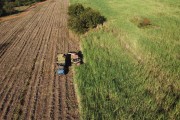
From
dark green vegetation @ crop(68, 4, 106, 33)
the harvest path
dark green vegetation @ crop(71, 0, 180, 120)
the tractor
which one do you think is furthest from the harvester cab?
dark green vegetation @ crop(68, 4, 106, 33)

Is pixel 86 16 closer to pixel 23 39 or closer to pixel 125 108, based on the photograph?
pixel 23 39

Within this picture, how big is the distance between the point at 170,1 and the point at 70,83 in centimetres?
3027

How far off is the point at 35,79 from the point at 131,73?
6.27 metres

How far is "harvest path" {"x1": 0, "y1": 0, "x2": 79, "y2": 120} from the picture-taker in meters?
11.3

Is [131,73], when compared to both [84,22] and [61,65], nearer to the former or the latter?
[61,65]

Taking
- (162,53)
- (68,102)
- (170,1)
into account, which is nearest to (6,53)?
(68,102)

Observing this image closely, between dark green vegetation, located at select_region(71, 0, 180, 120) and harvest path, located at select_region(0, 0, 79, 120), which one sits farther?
harvest path, located at select_region(0, 0, 79, 120)

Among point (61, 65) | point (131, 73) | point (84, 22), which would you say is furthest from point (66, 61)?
point (84, 22)

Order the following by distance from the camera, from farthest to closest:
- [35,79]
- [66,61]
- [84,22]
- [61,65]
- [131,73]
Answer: [84,22]
[66,61]
[61,65]
[35,79]
[131,73]

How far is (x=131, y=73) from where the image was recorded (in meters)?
13.8

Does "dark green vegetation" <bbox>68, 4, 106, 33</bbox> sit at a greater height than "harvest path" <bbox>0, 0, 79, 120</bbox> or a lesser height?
greater

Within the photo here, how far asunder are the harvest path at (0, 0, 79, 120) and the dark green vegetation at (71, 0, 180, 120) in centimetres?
97

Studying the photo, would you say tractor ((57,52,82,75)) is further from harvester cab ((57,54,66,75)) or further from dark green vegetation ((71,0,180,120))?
dark green vegetation ((71,0,180,120))

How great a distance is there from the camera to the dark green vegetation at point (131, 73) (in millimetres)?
10578
